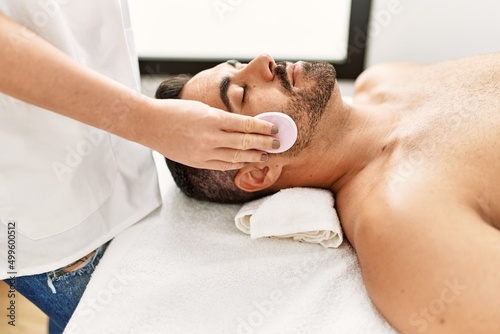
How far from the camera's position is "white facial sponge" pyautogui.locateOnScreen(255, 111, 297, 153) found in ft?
4.13

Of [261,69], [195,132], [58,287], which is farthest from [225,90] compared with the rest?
[58,287]

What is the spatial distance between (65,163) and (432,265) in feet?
2.92

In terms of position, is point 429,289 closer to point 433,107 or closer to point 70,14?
point 433,107

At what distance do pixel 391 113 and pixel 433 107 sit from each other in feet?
0.43

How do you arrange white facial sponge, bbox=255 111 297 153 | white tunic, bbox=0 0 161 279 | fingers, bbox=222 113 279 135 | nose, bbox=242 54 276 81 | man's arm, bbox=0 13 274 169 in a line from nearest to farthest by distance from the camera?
man's arm, bbox=0 13 274 169, fingers, bbox=222 113 279 135, white tunic, bbox=0 0 161 279, white facial sponge, bbox=255 111 297 153, nose, bbox=242 54 276 81

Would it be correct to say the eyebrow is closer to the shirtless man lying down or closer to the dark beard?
the shirtless man lying down

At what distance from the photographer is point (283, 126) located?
126 cm

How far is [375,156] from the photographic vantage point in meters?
1.36

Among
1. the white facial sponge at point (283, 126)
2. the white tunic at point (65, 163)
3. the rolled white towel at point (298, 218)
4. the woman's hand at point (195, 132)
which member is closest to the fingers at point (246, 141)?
the woman's hand at point (195, 132)

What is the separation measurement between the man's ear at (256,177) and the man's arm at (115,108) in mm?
298

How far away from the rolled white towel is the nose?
0.33 metres

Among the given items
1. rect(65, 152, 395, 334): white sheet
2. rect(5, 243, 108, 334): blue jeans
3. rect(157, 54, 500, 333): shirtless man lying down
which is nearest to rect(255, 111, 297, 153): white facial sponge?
rect(157, 54, 500, 333): shirtless man lying down

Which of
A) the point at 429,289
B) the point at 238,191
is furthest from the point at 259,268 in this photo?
the point at 429,289

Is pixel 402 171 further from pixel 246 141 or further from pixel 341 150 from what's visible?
pixel 246 141
